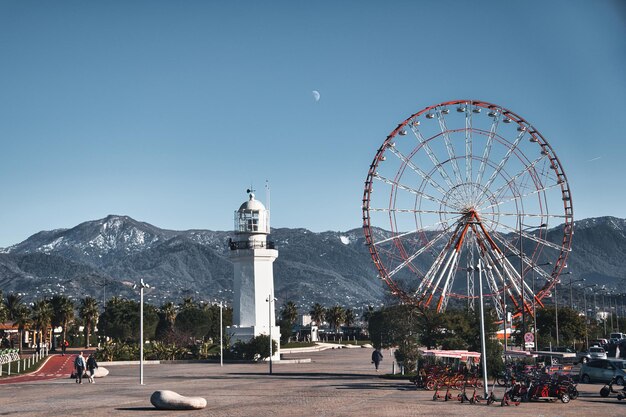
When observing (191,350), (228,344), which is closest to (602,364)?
(228,344)

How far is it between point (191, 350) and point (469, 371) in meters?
44.7

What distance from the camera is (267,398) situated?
37.1 m

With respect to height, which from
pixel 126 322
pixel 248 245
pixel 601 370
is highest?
pixel 248 245

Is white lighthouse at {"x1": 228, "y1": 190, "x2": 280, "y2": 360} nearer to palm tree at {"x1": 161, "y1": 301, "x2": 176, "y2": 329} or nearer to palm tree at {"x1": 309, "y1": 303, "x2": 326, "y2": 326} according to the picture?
palm tree at {"x1": 161, "y1": 301, "x2": 176, "y2": 329}

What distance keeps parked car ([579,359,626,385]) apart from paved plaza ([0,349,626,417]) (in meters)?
2.23

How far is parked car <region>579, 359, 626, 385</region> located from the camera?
155ft

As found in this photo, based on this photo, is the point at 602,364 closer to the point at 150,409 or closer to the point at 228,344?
the point at 150,409

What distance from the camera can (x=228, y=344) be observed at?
262 feet

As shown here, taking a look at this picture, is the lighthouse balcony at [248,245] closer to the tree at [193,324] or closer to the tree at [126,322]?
the tree at [193,324]

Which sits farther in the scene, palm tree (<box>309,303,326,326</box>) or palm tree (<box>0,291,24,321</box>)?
palm tree (<box>309,303,326,326</box>)

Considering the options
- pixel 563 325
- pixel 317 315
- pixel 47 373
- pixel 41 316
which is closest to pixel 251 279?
pixel 47 373

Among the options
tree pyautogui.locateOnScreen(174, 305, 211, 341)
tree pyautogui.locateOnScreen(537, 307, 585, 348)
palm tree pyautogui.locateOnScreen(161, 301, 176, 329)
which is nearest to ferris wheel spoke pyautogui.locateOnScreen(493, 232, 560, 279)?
tree pyautogui.locateOnScreen(537, 307, 585, 348)

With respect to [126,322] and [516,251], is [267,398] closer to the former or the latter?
[516,251]

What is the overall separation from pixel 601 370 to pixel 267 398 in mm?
20625
